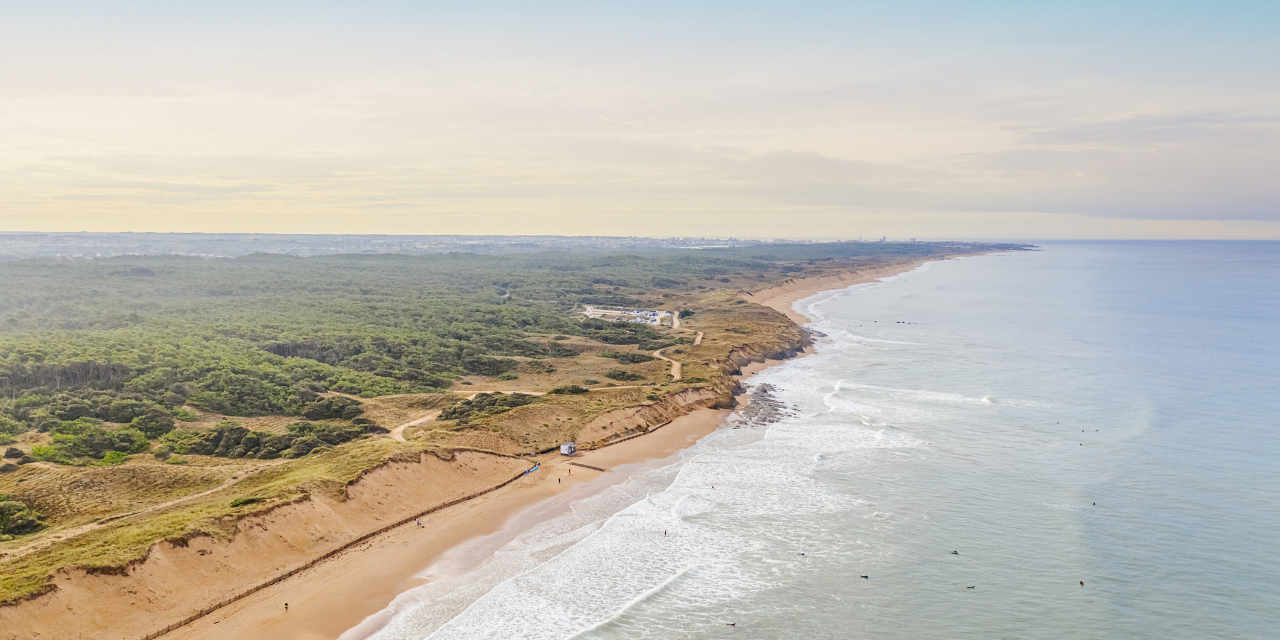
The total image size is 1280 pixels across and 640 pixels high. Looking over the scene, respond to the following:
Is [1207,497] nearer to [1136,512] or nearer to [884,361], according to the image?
[1136,512]

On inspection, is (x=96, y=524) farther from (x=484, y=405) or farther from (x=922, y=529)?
(x=922, y=529)

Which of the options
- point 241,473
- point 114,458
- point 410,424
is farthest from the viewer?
point 410,424

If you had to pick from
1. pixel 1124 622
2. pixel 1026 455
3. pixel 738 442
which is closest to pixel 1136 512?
pixel 1026 455

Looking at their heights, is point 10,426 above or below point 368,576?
above

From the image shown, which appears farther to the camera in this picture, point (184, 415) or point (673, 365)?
point (673, 365)

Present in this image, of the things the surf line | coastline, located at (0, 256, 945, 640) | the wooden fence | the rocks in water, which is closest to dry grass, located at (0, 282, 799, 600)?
coastline, located at (0, 256, 945, 640)

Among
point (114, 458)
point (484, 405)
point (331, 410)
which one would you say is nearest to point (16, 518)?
point (114, 458)

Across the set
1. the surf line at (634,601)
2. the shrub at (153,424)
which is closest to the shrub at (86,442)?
the shrub at (153,424)

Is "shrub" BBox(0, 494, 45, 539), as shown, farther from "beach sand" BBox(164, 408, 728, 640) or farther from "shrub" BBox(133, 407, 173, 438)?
"shrub" BBox(133, 407, 173, 438)
